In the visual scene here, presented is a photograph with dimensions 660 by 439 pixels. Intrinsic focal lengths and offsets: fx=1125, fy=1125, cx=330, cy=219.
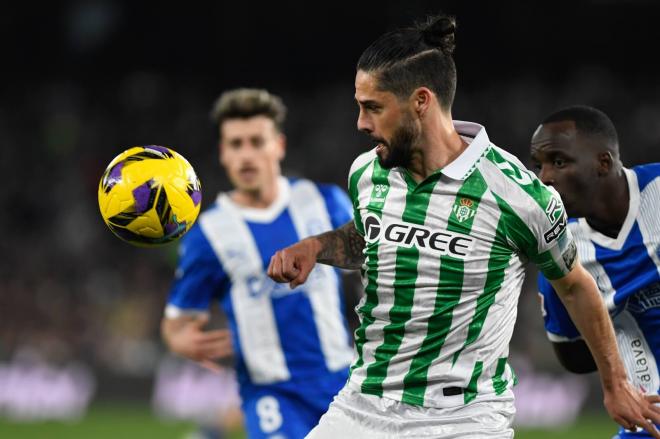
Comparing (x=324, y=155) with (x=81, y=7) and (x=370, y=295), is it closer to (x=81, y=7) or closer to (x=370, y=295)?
(x=81, y=7)

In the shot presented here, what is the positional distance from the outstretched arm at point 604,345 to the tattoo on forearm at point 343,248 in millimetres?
771

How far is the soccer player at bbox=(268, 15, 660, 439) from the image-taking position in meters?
4.05

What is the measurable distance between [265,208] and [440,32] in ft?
8.70

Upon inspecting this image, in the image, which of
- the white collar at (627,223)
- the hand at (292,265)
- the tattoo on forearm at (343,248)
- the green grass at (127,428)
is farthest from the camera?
the green grass at (127,428)

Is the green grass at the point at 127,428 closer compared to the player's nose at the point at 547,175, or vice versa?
the player's nose at the point at 547,175

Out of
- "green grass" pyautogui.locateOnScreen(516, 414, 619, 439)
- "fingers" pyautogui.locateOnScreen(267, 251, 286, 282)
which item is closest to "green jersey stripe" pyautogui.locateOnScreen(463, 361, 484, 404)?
"fingers" pyautogui.locateOnScreen(267, 251, 286, 282)

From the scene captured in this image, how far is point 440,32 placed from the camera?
4.13 meters

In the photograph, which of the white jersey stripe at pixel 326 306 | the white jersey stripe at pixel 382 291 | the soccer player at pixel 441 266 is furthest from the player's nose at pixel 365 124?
the white jersey stripe at pixel 326 306

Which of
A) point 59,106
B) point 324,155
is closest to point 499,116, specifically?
point 324,155

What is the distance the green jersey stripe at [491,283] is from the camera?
13.3ft

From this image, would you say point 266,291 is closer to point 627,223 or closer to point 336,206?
point 336,206

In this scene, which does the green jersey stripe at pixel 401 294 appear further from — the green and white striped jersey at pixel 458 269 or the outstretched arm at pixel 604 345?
the outstretched arm at pixel 604 345

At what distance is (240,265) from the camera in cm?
634

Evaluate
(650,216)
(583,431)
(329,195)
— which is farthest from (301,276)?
(583,431)
